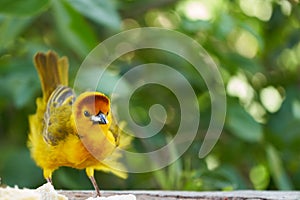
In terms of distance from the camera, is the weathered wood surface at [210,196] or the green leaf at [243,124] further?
the green leaf at [243,124]

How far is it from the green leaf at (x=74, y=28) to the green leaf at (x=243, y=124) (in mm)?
311

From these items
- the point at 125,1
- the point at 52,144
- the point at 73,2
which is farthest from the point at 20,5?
the point at 125,1

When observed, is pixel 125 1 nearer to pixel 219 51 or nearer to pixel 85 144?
pixel 219 51

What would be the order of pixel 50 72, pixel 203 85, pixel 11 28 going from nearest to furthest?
pixel 50 72 < pixel 11 28 < pixel 203 85

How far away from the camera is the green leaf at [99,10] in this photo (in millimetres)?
1089

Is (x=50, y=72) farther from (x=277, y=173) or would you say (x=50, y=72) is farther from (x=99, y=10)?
(x=277, y=173)

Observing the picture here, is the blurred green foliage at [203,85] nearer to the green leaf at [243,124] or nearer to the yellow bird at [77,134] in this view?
the green leaf at [243,124]

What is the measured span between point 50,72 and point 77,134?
0.24 metres

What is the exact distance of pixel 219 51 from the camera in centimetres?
137

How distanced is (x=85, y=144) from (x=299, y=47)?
0.89 meters

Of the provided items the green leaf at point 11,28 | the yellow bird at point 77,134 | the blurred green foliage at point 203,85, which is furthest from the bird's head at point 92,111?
the green leaf at point 11,28

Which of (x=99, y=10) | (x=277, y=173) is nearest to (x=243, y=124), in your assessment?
(x=277, y=173)

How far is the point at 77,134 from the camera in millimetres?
831

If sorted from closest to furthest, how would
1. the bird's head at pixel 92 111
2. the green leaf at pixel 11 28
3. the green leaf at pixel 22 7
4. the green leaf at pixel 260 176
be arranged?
the bird's head at pixel 92 111, the green leaf at pixel 22 7, the green leaf at pixel 11 28, the green leaf at pixel 260 176
